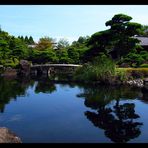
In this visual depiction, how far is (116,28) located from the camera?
95.8 ft

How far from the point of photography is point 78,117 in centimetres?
1380

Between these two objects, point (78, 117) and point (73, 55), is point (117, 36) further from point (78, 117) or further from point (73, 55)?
point (78, 117)

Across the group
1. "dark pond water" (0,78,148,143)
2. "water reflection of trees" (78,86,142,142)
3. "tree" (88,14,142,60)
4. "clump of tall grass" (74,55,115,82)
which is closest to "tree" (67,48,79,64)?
"tree" (88,14,142,60)

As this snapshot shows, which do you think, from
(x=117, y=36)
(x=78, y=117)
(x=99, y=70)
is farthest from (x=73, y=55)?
(x=78, y=117)

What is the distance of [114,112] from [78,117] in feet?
8.64

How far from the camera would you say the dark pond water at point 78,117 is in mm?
10578

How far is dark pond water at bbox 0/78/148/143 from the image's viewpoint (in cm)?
1058

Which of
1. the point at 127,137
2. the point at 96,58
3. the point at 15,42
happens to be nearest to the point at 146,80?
the point at 96,58

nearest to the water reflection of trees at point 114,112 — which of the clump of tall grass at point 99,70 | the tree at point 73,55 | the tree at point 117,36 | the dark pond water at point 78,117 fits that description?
the dark pond water at point 78,117

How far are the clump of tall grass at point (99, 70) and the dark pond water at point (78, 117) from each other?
179 inches

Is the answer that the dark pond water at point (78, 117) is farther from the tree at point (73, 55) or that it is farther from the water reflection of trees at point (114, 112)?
the tree at point (73, 55)

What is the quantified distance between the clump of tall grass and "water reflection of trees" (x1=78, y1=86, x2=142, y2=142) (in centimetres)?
214

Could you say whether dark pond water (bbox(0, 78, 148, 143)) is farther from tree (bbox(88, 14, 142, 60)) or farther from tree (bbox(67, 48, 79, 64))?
tree (bbox(67, 48, 79, 64))

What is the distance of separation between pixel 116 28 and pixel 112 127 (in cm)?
1853
